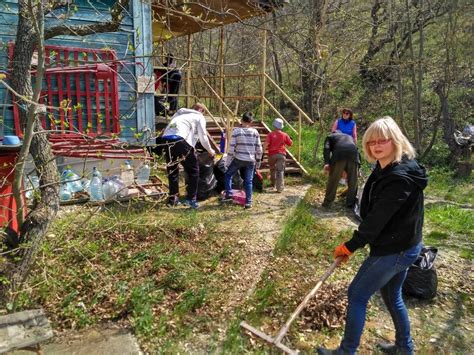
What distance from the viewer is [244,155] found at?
656cm

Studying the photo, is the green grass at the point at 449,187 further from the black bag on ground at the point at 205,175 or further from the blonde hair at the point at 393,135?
the blonde hair at the point at 393,135

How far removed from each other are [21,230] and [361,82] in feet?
55.8

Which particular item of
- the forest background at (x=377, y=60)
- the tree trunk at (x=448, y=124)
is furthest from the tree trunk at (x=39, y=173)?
the tree trunk at (x=448, y=124)

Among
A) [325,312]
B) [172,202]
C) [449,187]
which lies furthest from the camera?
[449,187]

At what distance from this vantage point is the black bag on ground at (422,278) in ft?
13.0

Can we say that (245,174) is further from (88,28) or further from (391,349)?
(391,349)

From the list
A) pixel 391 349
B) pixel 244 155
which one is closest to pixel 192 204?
pixel 244 155

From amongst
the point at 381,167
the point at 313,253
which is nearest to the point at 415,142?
the point at 313,253

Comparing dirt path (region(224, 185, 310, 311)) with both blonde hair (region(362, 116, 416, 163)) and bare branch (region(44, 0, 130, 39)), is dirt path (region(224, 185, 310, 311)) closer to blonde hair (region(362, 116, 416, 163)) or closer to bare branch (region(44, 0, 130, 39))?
blonde hair (region(362, 116, 416, 163))

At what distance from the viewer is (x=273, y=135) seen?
7.76m

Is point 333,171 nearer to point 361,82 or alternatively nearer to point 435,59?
point 435,59

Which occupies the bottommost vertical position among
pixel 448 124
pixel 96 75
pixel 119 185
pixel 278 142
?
pixel 119 185

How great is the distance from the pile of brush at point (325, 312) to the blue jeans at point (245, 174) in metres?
2.93

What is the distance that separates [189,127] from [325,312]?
11.2 ft
